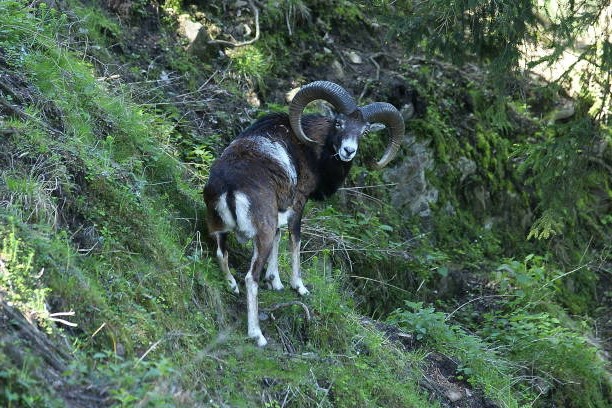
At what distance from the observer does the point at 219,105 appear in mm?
12320

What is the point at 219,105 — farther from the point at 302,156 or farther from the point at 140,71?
the point at 302,156

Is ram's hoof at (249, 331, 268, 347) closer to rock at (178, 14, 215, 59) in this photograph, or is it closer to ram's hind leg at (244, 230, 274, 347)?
ram's hind leg at (244, 230, 274, 347)

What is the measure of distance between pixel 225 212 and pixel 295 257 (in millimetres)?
1162

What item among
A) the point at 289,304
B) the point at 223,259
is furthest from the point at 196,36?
the point at 289,304

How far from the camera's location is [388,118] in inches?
403

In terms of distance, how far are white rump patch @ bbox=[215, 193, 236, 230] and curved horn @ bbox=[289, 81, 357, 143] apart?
1588 millimetres

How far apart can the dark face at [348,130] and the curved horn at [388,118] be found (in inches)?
4.6

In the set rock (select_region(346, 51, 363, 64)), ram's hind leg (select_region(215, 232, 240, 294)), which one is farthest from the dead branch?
rock (select_region(346, 51, 363, 64))

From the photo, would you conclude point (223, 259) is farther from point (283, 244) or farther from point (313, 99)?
point (313, 99)

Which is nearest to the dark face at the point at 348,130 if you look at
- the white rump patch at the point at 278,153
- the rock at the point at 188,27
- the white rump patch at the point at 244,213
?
the white rump patch at the point at 278,153

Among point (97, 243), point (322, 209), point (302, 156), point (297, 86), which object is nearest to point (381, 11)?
point (297, 86)

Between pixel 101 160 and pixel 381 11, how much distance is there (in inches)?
326

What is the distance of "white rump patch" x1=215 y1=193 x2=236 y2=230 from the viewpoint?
8281 millimetres

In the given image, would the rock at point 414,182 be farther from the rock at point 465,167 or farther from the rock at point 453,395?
the rock at point 453,395
